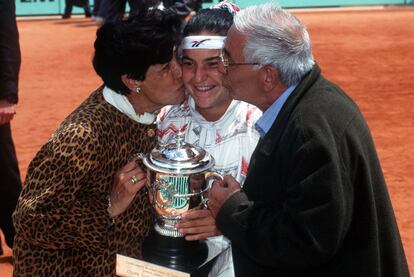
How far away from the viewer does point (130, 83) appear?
3275 mm

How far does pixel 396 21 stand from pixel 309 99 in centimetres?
2012

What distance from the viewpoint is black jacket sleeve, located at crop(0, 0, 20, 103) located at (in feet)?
18.1

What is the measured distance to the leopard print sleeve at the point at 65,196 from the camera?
3.04 meters

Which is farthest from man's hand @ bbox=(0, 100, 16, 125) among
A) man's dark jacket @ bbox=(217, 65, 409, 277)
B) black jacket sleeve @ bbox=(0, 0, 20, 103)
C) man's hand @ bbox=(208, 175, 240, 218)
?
man's dark jacket @ bbox=(217, 65, 409, 277)

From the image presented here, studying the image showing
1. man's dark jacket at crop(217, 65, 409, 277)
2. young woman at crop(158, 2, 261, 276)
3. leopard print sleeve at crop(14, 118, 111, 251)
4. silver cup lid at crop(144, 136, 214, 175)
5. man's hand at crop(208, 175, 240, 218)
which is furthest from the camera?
young woman at crop(158, 2, 261, 276)

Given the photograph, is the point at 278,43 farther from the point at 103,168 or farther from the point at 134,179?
the point at 103,168

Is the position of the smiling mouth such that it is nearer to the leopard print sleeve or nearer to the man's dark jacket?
the leopard print sleeve

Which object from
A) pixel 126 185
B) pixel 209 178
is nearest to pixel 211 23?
pixel 209 178

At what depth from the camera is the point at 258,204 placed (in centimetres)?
263

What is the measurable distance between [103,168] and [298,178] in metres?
1.02

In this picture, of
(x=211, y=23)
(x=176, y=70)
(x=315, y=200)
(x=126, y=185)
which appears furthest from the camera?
(x=211, y=23)

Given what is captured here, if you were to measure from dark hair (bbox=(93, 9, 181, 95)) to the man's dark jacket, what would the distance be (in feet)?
2.57

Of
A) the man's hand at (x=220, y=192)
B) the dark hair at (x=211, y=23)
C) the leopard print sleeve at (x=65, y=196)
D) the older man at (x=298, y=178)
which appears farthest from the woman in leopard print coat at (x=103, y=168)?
the older man at (x=298, y=178)

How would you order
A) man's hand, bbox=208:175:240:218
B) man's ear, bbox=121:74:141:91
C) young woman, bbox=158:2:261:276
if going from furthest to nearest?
young woman, bbox=158:2:261:276
man's ear, bbox=121:74:141:91
man's hand, bbox=208:175:240:218
